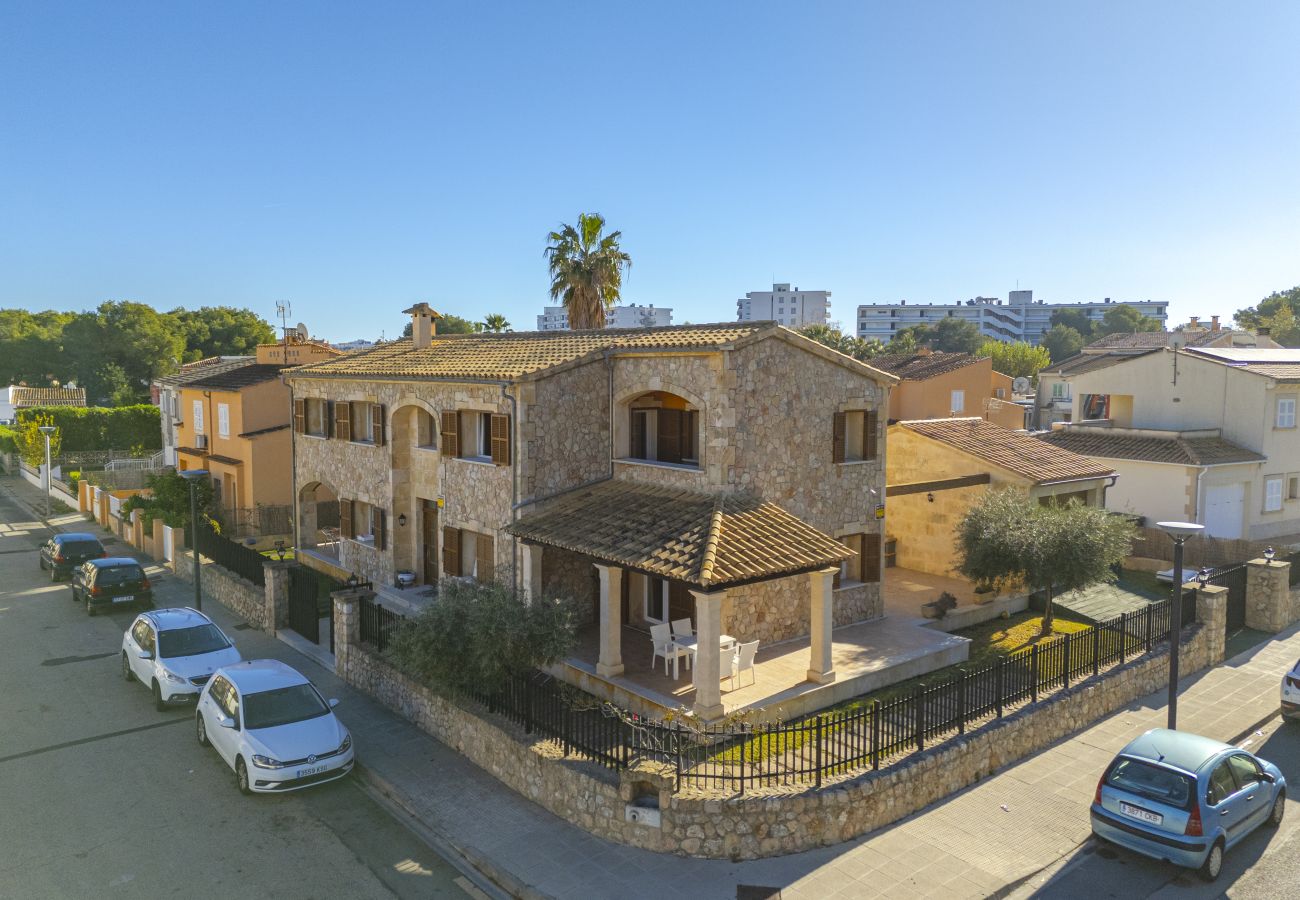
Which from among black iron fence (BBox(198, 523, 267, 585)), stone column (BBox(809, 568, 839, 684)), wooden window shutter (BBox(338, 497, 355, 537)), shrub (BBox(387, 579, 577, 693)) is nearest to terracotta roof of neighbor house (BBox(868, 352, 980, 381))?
wooden window shutter (BBox(338, 497, 355, 537))

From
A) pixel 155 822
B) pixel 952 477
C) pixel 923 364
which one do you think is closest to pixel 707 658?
pixel 155 822

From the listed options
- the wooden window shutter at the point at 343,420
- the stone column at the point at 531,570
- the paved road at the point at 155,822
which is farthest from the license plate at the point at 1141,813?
the wooden window shutter at the point at 343,420

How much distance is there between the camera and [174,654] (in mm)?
16859

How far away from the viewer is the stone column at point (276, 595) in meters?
20.9

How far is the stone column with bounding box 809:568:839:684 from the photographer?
15.3 metres

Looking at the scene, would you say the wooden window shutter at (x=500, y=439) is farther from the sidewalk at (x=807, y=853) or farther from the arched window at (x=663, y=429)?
the sidewalk at (x=807, y=853)

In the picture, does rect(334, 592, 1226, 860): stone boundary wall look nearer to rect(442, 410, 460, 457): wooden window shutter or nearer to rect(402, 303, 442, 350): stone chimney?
rect(442, 410, 460, 457): wooden window shutter

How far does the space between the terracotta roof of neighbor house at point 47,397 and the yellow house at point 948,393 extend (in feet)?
209

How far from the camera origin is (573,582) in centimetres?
1905

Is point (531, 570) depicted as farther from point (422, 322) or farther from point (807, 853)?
point (422, 322)

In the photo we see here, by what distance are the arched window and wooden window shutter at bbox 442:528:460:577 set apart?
4941 millimetres

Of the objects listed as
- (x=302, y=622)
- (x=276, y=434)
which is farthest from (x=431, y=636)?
(x=276, y=434)

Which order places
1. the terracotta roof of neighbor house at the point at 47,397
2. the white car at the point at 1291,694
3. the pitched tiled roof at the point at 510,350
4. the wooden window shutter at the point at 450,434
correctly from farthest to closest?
1. the terracotta roof of neighbor house at the point at 47,397
2. the wooden window shutter at the point at 450,434
3. the pitched tiled roof at the point at 510,350
4. the white car at the point at 1291,694

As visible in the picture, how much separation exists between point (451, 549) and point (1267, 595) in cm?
2027
